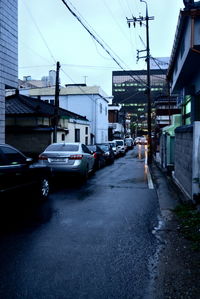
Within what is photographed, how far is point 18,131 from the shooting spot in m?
22.1

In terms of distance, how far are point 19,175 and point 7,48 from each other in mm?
8095

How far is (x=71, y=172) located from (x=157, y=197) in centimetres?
380

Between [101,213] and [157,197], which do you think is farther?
[157,197]

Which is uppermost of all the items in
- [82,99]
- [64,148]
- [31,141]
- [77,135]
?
[82,99]

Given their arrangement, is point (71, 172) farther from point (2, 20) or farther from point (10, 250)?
point (2, 20)

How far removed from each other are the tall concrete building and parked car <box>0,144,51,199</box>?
5.18 metres

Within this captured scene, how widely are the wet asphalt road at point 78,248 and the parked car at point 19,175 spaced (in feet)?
1.72

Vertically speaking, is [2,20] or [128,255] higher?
[2,20]

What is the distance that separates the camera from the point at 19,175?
270 inches

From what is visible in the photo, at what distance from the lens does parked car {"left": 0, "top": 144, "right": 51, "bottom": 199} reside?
627 centimetres

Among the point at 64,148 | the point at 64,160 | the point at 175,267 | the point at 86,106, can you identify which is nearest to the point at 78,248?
the point at 175,267

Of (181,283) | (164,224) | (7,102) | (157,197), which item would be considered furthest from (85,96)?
(181,283)

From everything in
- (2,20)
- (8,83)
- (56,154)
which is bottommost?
(56,154)

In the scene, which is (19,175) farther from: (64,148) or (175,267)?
(64,148)
